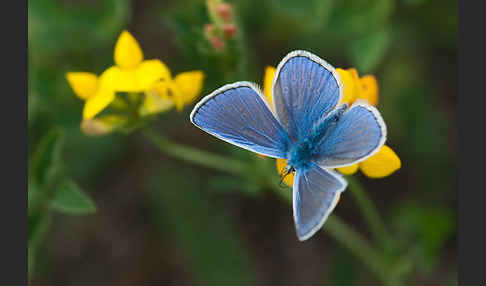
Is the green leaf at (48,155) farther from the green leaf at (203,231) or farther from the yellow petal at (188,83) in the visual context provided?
the green leaf at (203,231)

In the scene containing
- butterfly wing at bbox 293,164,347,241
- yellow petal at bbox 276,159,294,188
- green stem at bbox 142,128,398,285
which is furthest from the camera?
green stem at bbox 142,128,398,285

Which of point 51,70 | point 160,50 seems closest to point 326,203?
point 51,70

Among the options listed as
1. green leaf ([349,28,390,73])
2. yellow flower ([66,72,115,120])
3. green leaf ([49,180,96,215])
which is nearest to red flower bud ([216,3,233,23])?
yellow flower ([66,72,115,120])

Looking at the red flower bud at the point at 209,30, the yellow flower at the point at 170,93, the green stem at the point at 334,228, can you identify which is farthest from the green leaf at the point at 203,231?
the red flower bud at the point at 209,30

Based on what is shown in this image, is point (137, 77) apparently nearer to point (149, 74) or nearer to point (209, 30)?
point (149, 74)

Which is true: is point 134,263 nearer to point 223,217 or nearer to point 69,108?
point 223,217

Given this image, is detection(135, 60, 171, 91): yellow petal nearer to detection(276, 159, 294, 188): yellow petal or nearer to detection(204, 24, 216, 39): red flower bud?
detection(204, 24, 216, 39): red flower bud
